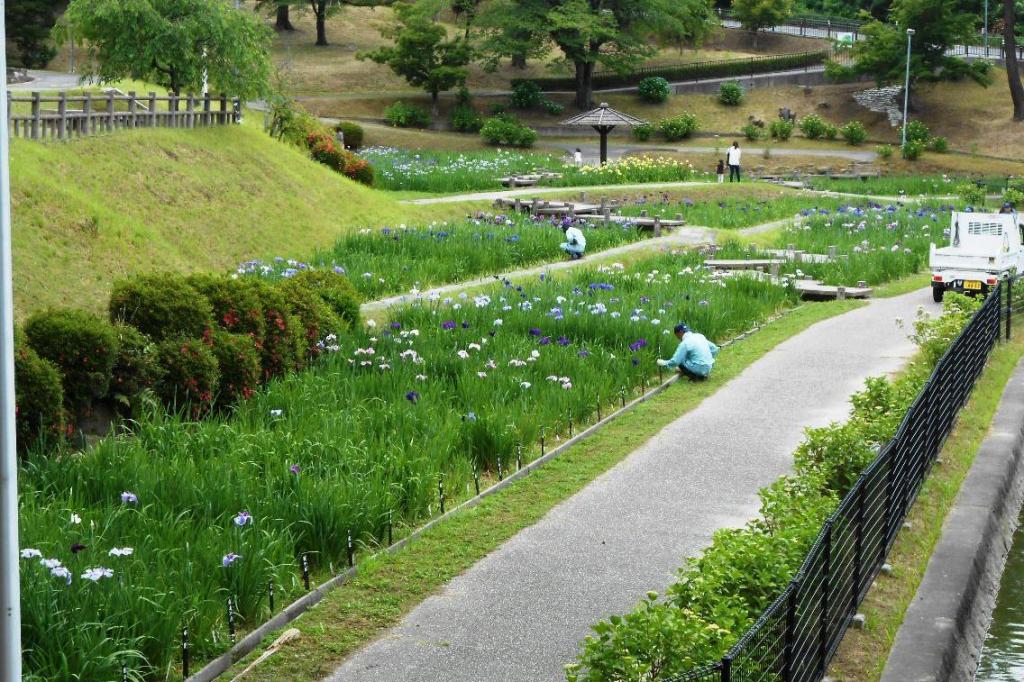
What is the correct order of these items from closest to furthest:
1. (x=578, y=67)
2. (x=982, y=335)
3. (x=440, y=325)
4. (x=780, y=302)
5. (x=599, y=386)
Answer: (x=599, y=386) → (x=440, y=325) → (x=982, y=335) → (x=780, y=302) → (x=578, y=67)

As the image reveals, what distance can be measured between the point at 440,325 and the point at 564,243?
35.3 ft

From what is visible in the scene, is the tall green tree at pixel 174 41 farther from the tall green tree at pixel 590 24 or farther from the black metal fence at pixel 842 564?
the tall green tree at pixel 590 24

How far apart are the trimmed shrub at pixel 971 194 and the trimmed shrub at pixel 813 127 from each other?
1640 cm

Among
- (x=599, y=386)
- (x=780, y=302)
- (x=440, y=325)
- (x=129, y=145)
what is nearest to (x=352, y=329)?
(x=440, y=325)

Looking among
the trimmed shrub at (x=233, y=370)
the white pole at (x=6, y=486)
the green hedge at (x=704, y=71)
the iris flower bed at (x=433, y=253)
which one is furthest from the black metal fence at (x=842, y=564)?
the green hedge at (x=704, y=71)

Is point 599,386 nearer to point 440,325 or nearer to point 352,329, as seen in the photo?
point 440,325

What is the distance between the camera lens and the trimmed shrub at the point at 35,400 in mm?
12383

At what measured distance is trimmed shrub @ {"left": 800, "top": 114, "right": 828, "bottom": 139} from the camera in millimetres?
60750

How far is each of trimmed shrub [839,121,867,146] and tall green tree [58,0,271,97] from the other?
3243 centimetres

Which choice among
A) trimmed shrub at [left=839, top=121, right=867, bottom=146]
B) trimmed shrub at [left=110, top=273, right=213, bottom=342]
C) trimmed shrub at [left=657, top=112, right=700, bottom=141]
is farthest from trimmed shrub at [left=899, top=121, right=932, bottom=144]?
trimmed shrub at [left=110, top=273, right=213, bottom=342]

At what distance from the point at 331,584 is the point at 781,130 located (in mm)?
53467

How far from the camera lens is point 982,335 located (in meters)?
19.1

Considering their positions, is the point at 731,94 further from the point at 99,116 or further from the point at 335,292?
the point at 335,292

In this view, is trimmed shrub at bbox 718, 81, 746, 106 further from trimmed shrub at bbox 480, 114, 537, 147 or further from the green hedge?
trimmed shrub at bbox 480, 114, 537, 147
